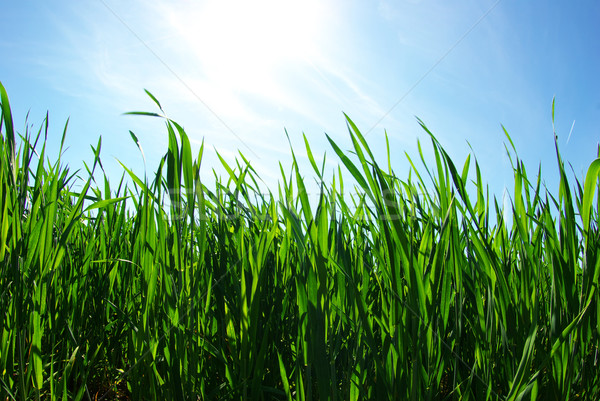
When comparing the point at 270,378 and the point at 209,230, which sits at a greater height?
the point at 209,230

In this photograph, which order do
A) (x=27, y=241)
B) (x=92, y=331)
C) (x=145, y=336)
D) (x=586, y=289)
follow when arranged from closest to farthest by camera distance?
(x=586, y=289) → (x=145, y=336) → (x=27, y=241) → (x=92, y=331)

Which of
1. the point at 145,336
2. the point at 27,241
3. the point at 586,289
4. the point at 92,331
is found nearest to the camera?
the point at 586,289

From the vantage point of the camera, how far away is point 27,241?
0.77 meters

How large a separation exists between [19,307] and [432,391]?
0.70 meters

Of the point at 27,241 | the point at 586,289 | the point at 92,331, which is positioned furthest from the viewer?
the point at 92,331

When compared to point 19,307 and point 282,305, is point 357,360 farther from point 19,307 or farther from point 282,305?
point 19,307

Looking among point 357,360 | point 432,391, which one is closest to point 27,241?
point 357,360

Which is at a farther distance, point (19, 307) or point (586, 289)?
point (19, 307)

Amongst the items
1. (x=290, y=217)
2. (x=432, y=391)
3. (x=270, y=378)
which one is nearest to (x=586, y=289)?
(x=432, y=391)

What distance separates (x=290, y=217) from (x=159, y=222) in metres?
0.22

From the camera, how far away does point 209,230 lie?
98cm

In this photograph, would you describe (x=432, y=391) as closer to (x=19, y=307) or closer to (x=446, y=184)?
(x=446, y=184)

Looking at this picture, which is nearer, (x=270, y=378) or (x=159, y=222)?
(x=159, y=222)

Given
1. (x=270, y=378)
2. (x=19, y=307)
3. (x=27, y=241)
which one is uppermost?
(x=27, y=241)
